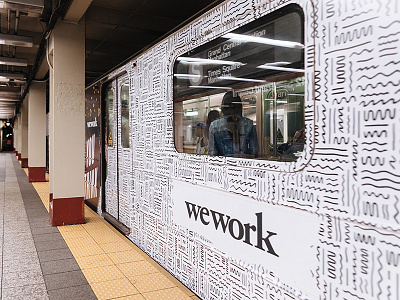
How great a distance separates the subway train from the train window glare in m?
1.71

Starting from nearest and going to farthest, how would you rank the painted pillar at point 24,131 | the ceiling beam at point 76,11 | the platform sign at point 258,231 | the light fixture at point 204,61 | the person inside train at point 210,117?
the platform sign at point 258,231
the light fixture at point 204,61
the person inside train at point 210,117
the ceiling beam at point 76,11
the painted pillar at point 24,131

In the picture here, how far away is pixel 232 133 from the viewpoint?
2.22 meters

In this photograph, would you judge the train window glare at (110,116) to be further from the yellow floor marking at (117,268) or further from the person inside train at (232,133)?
the person inside train at (232,133)

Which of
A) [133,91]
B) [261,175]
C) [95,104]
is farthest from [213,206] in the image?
[95,104]

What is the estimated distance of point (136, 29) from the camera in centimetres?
659

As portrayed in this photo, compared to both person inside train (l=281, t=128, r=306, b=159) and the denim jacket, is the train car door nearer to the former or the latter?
the denim jacket

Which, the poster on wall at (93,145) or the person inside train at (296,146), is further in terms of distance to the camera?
the poster on wall at (93,145)

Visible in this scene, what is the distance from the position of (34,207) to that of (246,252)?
5510 mm

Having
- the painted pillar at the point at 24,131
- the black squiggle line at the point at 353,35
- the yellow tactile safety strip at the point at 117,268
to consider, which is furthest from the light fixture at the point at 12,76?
the black squiggle line at the point at 353,35

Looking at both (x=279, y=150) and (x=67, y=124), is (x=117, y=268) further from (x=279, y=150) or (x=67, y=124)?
(x=67, y=124)

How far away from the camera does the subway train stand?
129 cm

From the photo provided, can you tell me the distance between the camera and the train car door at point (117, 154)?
4.39 m

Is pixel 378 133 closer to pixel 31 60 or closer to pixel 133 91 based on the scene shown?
pixel 133 91

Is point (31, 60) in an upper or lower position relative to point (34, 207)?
upper
